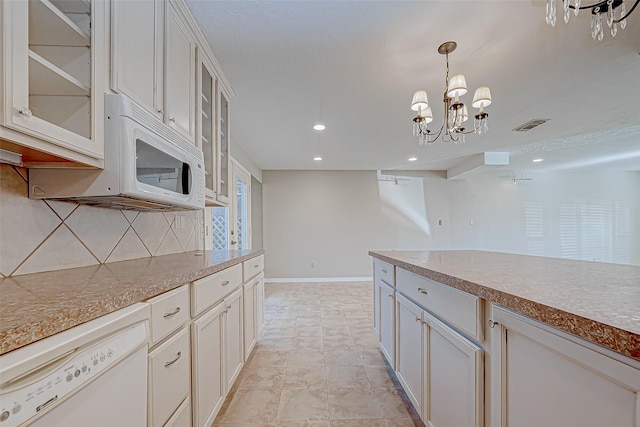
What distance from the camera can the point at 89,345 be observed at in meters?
0.58

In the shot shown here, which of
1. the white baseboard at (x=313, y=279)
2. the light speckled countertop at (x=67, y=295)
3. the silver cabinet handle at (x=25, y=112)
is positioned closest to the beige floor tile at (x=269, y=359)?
the light speckled countertop at (x=67, y=295)

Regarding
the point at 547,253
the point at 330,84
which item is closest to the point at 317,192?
the point at 330,84

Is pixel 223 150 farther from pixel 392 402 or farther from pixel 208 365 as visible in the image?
pixel 392 402

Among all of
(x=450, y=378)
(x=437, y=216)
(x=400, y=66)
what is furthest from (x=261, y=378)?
(x=437, y=216)

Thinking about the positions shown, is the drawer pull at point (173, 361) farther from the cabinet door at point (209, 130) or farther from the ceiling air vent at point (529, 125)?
the ceiling air vent at point (529, 125)

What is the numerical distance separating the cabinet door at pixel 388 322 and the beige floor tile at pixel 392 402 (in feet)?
0.54

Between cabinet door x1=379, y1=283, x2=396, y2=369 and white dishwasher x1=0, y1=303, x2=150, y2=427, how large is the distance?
58.6 inches

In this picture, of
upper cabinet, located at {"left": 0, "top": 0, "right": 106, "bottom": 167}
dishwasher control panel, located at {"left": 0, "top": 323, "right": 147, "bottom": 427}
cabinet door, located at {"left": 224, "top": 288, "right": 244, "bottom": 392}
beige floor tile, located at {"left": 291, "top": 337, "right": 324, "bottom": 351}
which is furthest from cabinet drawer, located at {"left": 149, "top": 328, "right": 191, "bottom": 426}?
beige floor tile, located at {"left": 291, "top": 337, "right": 324, "bottom": 351}

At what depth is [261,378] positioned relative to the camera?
1.99 m

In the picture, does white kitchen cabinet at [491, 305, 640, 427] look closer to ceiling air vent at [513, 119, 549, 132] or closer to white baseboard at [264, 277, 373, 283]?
ceiling air vent at [513, 119, 549, 132]

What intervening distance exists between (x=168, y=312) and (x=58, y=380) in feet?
1.64

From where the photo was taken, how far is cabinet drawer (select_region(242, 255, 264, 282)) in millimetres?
A: 2020

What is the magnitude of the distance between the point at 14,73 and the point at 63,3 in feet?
1.33

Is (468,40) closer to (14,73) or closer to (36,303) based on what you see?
(14,73)
